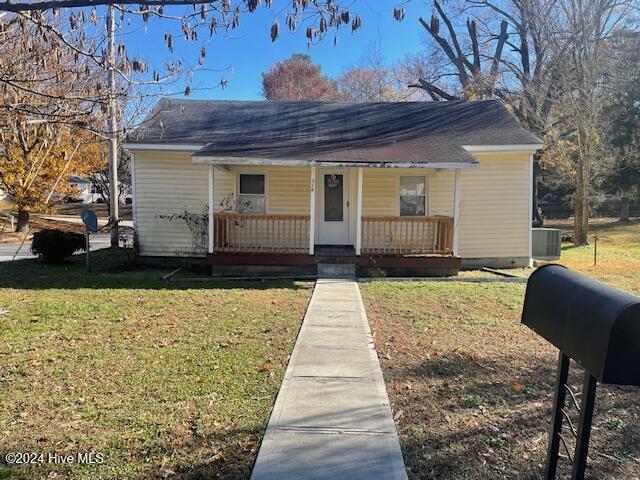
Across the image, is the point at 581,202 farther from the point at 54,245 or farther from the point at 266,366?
the point at 54,245

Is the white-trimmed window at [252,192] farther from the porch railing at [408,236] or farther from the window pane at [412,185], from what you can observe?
the window pane at [412,185]

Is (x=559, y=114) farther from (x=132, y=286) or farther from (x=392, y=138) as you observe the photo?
(x=132, y=286)

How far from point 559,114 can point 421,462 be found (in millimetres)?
22360

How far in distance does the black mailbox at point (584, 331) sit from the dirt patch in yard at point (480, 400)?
0.66m

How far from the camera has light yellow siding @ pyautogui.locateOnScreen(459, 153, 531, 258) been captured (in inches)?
492

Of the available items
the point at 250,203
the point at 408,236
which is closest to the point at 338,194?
the point at 408,236

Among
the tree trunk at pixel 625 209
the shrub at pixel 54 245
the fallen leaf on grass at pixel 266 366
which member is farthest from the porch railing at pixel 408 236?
the tree trunk at pixel 625 209

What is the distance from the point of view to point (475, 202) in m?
12.6

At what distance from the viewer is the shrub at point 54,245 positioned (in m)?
12.0

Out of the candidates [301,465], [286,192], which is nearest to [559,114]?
[286,192]

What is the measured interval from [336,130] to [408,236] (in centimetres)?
387

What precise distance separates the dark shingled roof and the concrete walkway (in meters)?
6.10

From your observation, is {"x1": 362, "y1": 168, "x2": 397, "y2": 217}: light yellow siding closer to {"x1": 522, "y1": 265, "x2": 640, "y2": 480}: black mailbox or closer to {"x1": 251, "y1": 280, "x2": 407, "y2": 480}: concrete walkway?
{"x1": 251, "y1": 280, "x2": 407, "y2": 480}: concrete walkway

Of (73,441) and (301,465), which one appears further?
(73,441)
